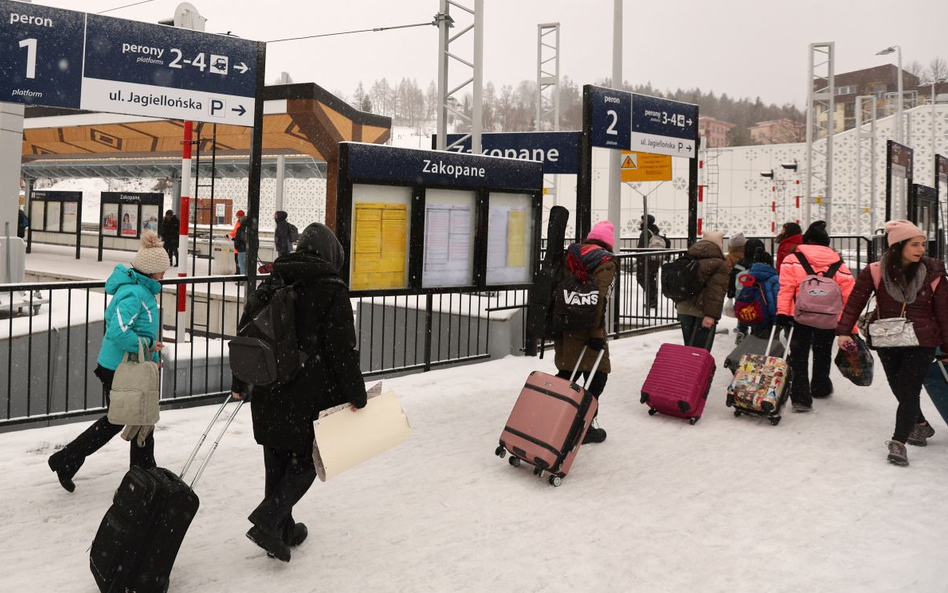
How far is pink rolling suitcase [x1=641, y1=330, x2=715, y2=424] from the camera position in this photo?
755 centimetres

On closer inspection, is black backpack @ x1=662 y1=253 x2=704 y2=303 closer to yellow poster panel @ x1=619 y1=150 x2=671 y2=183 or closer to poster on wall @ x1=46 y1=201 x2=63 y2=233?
yellow poster panel @ x1=619 y1=150 x2=671 y2=183

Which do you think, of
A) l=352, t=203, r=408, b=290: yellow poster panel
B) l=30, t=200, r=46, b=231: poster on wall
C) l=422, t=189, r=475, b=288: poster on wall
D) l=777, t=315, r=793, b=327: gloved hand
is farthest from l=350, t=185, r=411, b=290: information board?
l=30, t=200, r=46, b=231: poster on wall

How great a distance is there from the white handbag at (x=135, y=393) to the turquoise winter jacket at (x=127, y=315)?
8cm

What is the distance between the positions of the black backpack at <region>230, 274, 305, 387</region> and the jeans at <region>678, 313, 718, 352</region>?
5.29 meters

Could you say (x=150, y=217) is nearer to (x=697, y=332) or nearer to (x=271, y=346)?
(x=697, y=332)

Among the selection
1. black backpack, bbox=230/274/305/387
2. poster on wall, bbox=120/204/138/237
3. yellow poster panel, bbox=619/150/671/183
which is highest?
yellow poster panel, bbox=619/150/671/183

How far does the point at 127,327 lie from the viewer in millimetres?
4941

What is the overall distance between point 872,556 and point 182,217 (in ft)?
35.7

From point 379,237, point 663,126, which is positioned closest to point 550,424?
point 379,237

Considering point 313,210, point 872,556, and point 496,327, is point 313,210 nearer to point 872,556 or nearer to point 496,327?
point 496,327

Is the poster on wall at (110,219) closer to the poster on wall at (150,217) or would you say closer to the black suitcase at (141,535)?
the poster on wall at (150,217)

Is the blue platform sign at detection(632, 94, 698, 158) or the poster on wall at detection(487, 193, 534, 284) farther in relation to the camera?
the blue platform sign at detection(632, 94, 698, 158)

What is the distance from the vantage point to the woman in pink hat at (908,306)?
612 centimetres

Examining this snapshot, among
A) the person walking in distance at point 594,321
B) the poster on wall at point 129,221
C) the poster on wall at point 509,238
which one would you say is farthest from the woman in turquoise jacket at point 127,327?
the poster on wall at point 129,221
